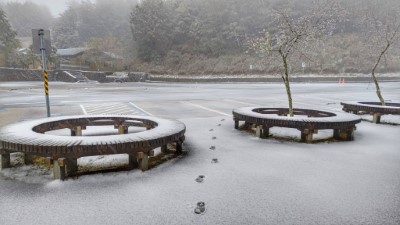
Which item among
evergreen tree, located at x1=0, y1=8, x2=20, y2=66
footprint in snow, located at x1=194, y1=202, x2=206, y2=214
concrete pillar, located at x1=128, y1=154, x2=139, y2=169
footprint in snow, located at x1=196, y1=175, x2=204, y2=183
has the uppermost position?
evergreen tree, located at x1=0, y1=8, x2=20, y2=66

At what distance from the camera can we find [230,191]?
439 cm

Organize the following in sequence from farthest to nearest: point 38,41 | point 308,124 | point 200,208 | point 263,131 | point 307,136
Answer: point 38,41
point 263,131
point 307,136
point 308,124
point 200,208

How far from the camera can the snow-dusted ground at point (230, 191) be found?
3.60 m

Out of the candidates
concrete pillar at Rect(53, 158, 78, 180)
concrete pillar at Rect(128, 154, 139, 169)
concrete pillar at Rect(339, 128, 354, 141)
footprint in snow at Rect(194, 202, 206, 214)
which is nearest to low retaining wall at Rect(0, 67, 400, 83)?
concrete pillar at Rect(339, 128, 354, 141)

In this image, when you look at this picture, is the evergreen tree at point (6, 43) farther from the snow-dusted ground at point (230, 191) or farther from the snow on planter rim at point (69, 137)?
the snow-dusted ground at point (230, 191)

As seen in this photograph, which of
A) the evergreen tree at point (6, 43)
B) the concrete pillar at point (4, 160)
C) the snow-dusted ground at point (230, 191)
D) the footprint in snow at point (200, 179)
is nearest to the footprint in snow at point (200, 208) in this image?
the snow-dusted ground at point (230, 191)

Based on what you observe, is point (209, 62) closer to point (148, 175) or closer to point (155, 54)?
point (155, 54)

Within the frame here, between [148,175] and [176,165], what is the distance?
76 cm

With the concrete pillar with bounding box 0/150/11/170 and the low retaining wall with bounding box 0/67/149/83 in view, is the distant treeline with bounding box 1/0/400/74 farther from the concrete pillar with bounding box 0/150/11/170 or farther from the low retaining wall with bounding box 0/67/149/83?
the concrete pillar with bounding box 0/150/11/170

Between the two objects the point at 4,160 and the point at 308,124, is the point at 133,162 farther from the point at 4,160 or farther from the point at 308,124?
the point at 308,124

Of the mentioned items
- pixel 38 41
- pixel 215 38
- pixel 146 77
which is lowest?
pixel 146 77

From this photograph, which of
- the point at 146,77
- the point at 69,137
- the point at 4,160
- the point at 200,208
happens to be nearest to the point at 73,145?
the point at 69,137

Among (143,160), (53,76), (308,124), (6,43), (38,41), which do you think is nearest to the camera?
(143,160)

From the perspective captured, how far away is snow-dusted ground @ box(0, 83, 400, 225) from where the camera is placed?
3596 millimetres
